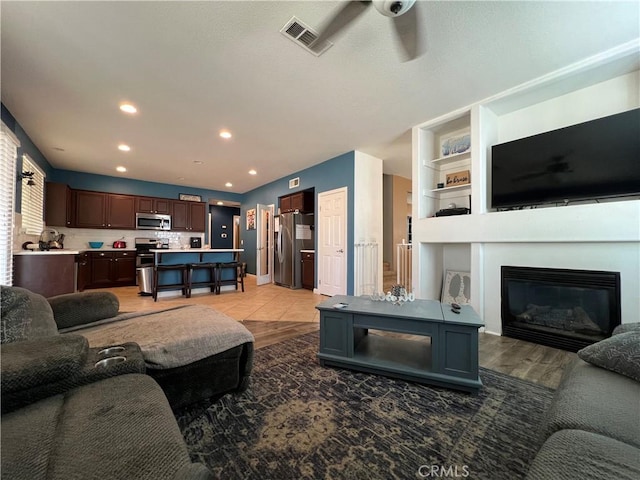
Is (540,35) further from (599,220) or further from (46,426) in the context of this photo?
(46,426)

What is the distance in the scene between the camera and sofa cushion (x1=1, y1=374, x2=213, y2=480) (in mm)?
559

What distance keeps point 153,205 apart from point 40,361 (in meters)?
6.86

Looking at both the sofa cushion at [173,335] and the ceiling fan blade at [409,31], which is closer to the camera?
the sofa cushion at [173,335]

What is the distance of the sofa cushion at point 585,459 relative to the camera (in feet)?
1.87

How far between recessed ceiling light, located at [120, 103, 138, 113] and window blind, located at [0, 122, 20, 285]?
3.68 ft

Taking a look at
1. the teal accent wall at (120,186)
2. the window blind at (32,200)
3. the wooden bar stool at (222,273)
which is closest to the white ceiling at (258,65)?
the window blind at (32,200)

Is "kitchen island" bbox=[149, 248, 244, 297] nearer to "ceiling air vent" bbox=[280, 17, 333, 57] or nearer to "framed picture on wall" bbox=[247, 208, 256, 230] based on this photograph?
"framed picture on wall" bbox=[247, 208, 256, 230]

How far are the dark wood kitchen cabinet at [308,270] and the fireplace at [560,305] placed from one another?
346 cm

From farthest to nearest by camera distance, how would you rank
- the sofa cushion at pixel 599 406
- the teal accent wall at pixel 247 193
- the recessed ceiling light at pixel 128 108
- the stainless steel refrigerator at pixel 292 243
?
the stainless steel refrigerator at pixel 292 243
the teal accent wall at pixel 247 193
the recessed ceiling light at pixel 128 108
the sofa cushion at pixel 599 406

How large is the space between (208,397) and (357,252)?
3373 millimetres

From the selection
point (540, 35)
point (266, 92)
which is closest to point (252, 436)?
point (266, 92)

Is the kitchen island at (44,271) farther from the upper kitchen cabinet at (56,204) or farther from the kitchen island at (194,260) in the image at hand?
the upper kitchen cabinet at (56,204)

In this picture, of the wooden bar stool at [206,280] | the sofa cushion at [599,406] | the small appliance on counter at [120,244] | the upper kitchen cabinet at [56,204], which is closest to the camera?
the sofa cushion at [599,406]

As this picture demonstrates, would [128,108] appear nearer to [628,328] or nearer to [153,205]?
[153,205]
